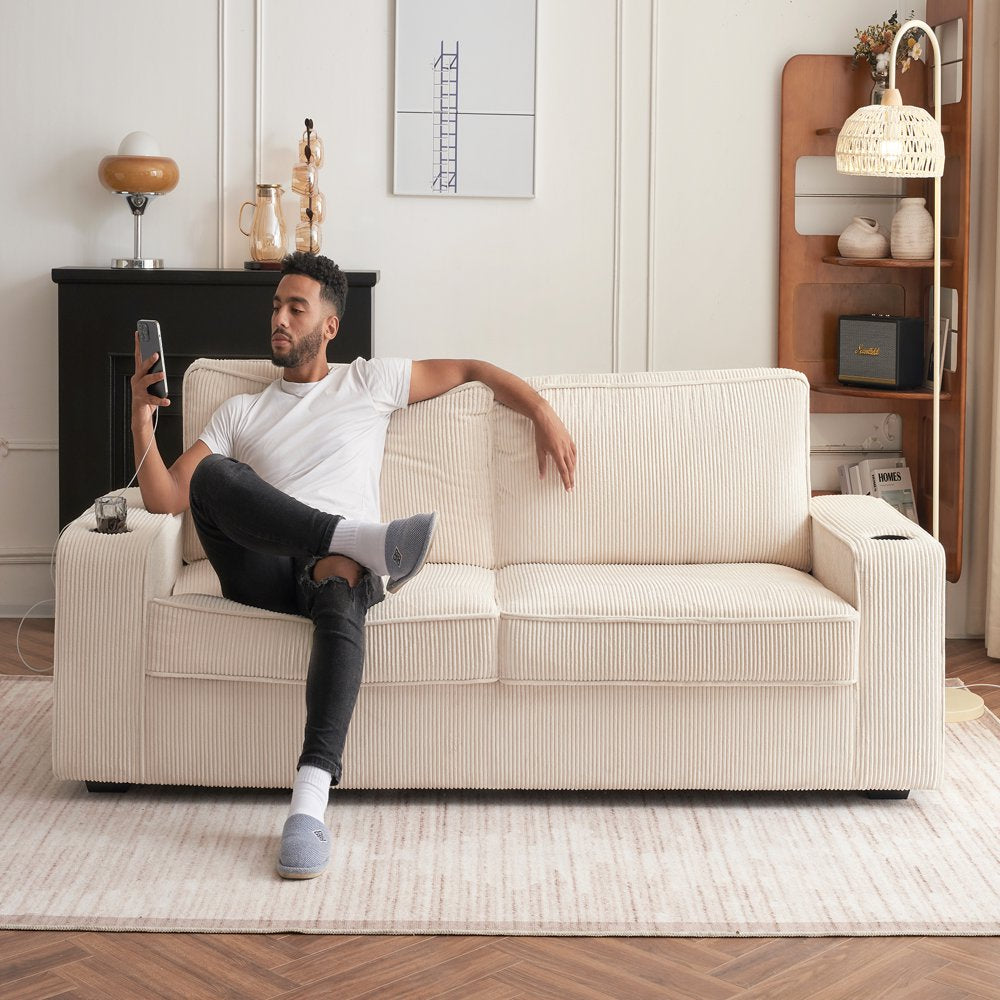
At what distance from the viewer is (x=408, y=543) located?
9.23 ft

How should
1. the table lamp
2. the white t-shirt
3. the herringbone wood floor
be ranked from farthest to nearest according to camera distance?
the table lamp → the white t-shirt → the herringbone wood floor

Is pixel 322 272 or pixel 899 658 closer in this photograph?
pixel 899 658

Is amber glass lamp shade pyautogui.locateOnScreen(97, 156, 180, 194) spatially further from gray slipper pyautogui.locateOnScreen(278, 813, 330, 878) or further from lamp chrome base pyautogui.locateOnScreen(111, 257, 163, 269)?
gray slipper pyautogui.locateOnScreen(278, 813, 330, 878)

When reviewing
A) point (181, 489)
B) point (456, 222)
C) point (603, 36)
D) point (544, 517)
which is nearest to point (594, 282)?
point (456, 222)

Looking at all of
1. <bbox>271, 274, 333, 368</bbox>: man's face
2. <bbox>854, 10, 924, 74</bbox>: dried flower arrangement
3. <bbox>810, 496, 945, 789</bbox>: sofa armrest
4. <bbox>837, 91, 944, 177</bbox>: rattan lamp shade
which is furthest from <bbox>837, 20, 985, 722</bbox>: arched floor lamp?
Answer: <bbox>271, 274, 333, 368</bbox>: man's face

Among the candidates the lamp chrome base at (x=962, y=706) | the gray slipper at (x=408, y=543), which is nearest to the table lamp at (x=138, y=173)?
the gray slipper at (x=408, y=543)

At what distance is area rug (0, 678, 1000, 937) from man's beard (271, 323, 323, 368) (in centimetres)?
103

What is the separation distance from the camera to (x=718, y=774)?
2939mm

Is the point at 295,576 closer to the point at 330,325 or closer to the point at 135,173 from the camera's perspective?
the point at 330,325

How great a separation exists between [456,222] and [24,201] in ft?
4.73

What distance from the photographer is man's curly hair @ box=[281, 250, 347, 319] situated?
10.8 ft

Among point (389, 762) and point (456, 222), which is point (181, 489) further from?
point (456, 222)

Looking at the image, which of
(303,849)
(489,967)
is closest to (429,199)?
(303,849)

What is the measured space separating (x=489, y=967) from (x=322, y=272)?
1.77m
